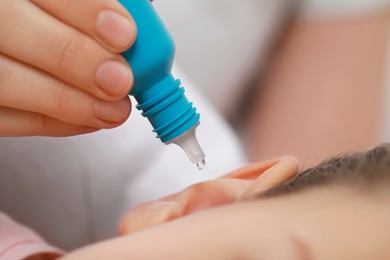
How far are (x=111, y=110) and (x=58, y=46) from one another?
0.19 feet

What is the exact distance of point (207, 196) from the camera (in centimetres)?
49

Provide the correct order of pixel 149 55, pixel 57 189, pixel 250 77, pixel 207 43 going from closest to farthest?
pixel 149 55, pixel 57 189, pixel 207 43, pixel 250 77

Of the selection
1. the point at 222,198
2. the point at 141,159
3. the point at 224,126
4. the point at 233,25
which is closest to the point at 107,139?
the point at 141,159

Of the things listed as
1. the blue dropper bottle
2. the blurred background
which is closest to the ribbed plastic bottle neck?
the blue dropper bottle

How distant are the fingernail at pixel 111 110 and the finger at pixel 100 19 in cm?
5

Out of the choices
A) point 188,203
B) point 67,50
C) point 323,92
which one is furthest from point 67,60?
point 323,92

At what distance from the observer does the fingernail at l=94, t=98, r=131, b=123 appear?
0.46m

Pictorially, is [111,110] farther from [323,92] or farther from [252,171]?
[323,92]

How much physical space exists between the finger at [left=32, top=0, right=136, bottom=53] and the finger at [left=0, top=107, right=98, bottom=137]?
87mm

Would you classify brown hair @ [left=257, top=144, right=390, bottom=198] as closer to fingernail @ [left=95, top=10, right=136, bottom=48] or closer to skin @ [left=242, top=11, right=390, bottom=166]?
fingernail @ [left=95, top=10, right=136, bottom=48]

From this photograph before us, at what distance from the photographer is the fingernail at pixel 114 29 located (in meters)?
0.41

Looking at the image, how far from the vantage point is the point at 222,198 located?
1.59 ft

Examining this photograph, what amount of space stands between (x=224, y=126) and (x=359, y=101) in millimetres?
359

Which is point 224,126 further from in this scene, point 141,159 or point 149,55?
point 149,55
